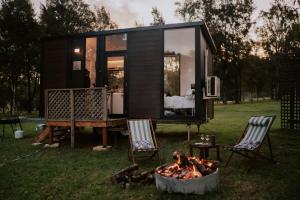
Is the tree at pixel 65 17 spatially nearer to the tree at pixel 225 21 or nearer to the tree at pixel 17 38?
the tree at pixel 17 38

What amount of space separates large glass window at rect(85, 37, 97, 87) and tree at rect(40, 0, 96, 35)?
18851 mm

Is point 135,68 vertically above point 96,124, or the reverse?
point 135,68

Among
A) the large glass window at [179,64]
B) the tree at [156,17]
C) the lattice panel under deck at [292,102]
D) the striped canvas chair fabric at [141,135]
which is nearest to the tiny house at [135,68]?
the large glass window at [179,64]

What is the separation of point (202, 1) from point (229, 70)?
822 cm

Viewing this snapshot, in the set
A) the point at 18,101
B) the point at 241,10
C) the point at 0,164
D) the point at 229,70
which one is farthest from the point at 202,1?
the point at 0,164

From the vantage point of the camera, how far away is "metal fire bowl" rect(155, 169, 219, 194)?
470 cm

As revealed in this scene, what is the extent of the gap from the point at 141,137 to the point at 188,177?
289cm

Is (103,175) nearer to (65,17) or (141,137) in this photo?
(141,137)

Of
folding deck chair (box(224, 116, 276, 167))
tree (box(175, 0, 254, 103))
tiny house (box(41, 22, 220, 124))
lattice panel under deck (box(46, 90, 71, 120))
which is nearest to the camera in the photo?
folding deck chair (box(224, 116, 276, 167))

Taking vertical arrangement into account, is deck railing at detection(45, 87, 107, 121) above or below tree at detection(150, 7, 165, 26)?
below

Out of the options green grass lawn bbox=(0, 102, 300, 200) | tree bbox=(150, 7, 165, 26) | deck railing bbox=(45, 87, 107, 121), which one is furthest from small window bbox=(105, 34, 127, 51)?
tree bbox=(150, 7, 165, 26)

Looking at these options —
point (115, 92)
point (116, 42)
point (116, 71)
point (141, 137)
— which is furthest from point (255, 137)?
point (116, 71)

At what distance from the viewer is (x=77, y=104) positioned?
9.53 m

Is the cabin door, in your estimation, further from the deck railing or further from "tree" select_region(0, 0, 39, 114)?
"tree" select_region(0, 0, 39, 114)
